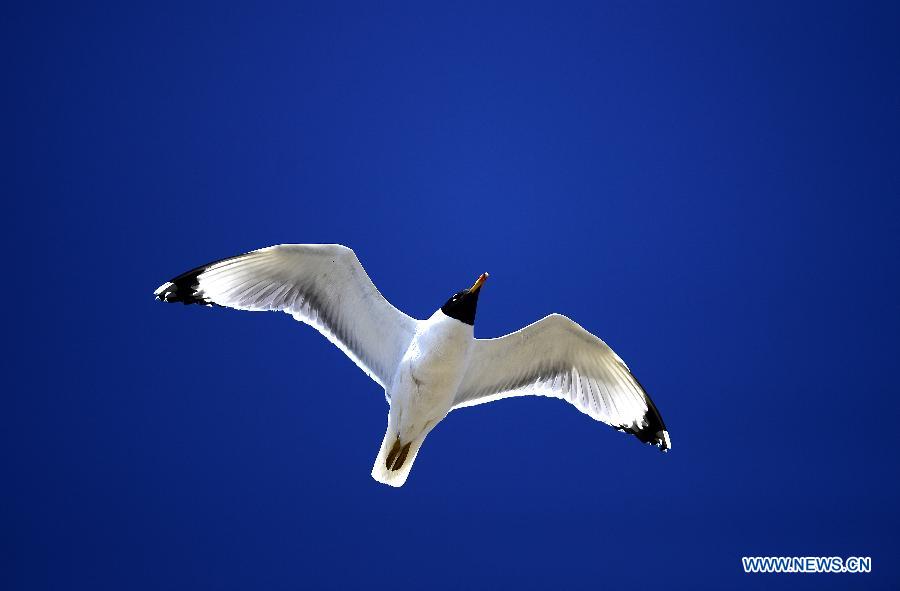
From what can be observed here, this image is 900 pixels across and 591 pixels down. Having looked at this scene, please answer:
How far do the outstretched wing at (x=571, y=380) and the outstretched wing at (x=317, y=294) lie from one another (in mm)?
473

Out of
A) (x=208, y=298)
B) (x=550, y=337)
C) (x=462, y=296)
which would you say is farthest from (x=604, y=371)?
(x=208, y=298)

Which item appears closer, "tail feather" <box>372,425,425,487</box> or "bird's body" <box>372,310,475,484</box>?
"bird's body" <box>372,310,475,484</box>

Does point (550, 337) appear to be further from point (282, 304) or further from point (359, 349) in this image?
point (282, 304)

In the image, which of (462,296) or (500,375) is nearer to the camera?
(462,296)

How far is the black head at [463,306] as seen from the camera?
605cm

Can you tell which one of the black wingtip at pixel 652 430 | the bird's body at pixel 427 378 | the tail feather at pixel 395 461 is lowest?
the tail feather at pixel 395 461

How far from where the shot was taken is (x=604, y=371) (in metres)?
6.50

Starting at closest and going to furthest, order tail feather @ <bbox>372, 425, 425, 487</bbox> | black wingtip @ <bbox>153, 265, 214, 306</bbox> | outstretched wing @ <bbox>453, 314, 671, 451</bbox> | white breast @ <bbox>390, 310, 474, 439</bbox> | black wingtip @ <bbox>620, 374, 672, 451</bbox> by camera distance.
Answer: white breast @ <bbox>390, 310, 474, 439</bbox>
black wingtip @ <bbox>153, 265, 214, 306</bbox>
tail feather @ <bbox>372, 425, 425, 487</bbox>
outstretched wing @ <bbox>453, 314, 671, 451</bbox>
black wingtip @ <bbox>620, 374, 672, 451</bbox>

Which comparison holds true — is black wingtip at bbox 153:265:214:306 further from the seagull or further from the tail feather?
the tail feather

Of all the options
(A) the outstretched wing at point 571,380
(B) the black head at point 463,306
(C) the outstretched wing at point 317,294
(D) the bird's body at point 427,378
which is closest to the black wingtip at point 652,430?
(A) the outstretched wing at point 571,380

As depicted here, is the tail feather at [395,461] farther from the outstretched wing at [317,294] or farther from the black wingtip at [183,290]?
the black wingtip at [183,290]

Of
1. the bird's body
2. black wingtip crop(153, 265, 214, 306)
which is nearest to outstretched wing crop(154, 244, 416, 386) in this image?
black wingtip crop(153, 265, 214, 306)

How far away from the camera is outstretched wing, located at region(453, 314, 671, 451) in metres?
6.39

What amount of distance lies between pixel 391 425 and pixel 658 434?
1468 mm
